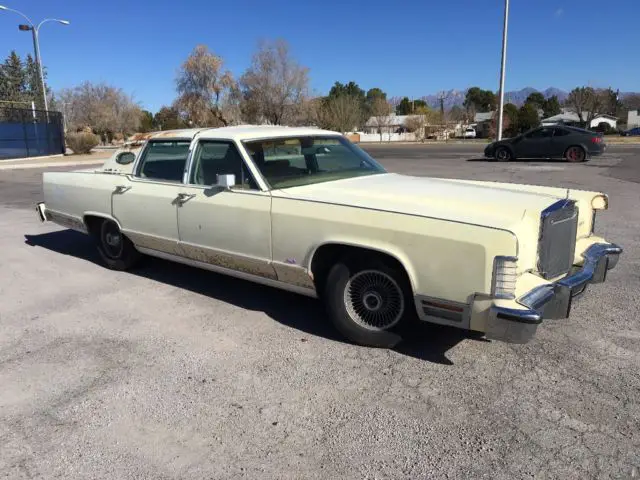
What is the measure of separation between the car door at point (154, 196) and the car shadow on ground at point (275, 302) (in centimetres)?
54

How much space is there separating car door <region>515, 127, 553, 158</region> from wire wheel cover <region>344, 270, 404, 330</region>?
19.2 m

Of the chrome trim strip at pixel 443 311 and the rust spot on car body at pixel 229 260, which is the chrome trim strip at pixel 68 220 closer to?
the rust spot on car body at pixel 229 260

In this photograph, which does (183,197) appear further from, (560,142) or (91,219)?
(560,142)

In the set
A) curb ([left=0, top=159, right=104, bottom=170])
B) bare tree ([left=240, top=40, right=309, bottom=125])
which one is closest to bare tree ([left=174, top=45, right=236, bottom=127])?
bare tree ([left=240, top=40, right=309, bottom=125])

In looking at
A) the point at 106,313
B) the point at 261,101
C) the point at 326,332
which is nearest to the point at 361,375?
the point at 326,332

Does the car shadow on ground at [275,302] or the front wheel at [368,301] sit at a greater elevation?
the front wheel at [368,301]

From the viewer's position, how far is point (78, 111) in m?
61.3

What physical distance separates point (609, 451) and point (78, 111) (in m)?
67.3

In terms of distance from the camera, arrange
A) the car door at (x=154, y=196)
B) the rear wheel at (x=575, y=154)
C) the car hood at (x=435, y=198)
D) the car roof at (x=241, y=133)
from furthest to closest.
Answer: the rear wheel at (x=575, y=154) < the car door at (x=154, y=196) < the car roof at (x=241, y=133) < the car hood at (x=435, y=198)

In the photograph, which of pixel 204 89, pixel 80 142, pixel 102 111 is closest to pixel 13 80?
pixel 102 111

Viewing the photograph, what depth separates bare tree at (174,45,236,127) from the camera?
160 ft

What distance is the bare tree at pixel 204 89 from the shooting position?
48.7 metres

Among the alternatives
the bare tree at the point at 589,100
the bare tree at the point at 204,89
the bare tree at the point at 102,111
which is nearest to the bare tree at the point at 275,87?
the bare tree at the point at 204,89

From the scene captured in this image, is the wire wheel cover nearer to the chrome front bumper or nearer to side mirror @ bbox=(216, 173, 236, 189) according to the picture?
the chrome front bumper
